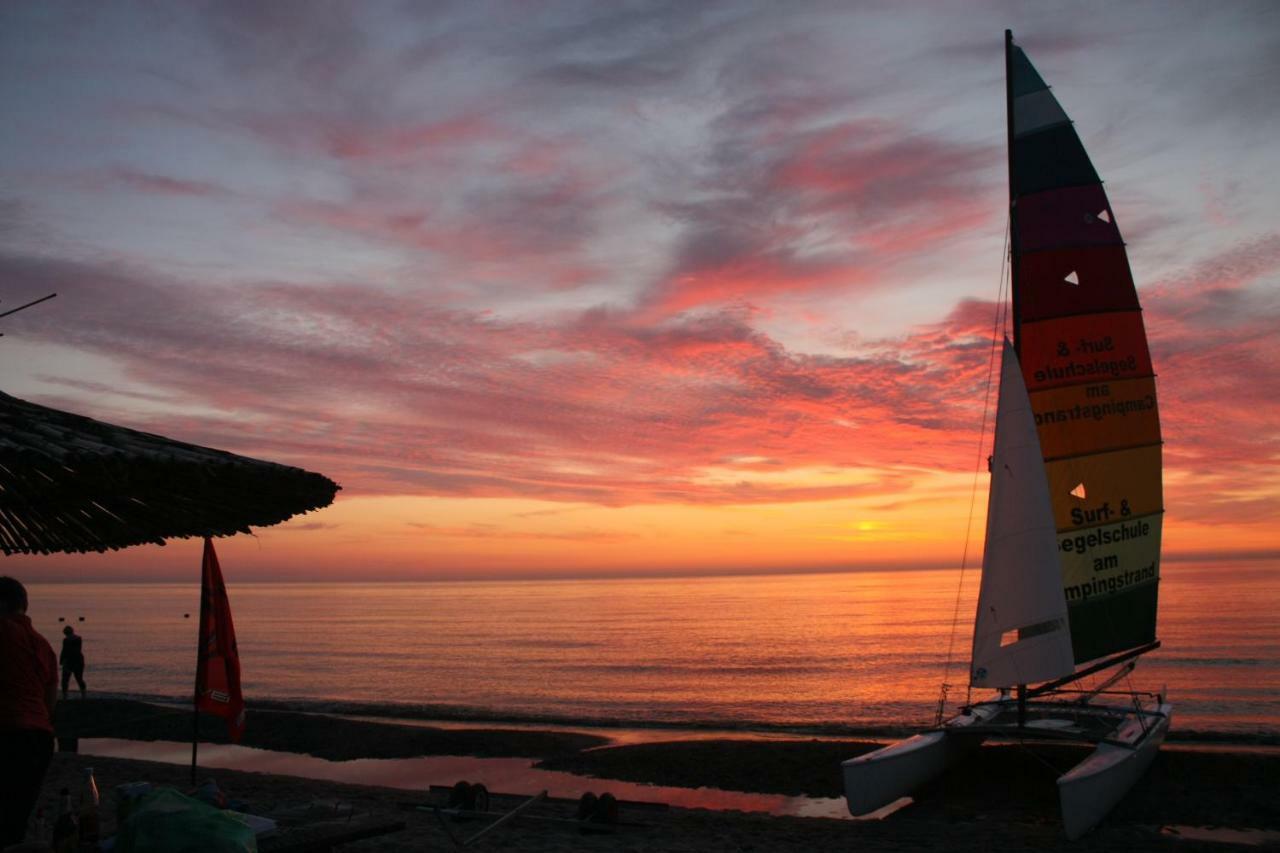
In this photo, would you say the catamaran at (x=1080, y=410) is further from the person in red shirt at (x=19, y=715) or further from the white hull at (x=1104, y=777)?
the person in red shirt at (x=19, y=715)

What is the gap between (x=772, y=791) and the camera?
696 inches

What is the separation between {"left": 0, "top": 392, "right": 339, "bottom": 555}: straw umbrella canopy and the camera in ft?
15.1

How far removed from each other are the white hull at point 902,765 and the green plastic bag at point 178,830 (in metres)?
9.56

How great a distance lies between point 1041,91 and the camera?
17.2 meters

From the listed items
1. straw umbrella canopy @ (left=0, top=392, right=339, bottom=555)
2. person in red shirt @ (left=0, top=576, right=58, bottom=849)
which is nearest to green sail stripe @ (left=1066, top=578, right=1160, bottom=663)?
straw umbrella canopy @ (left=0, top=392, right=339, bottom=555)

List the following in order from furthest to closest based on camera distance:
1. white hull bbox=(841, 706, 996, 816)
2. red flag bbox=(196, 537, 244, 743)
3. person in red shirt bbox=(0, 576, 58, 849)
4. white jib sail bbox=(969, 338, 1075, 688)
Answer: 1. white jib sail bbox=(969, 338, 1075, 688)
2. white hull bbox=(841, 706, 996, 816)
3. red flag bbox=(196, 537, 244, 743)
4. person in red shirt bbox=(0, 576, 58, 849)

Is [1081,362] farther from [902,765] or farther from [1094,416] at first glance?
[902,765]

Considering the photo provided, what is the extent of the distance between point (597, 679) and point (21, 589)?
39202 mm

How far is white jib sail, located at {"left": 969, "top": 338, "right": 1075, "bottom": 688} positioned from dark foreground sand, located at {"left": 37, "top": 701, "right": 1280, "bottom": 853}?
2243 millimetres

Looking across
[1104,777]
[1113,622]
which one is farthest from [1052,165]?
[1104,777]

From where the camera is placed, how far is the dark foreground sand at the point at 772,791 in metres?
12.1

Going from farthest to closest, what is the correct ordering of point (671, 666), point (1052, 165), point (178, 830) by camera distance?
point (671, 666) → point (1052, 165) → point (178, 830)

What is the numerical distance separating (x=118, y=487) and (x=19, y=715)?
6.15 feet

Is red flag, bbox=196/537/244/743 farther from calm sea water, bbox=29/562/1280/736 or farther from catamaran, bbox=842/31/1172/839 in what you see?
calm sea water, bbox=29/562/1280/736
